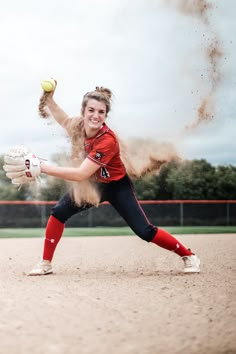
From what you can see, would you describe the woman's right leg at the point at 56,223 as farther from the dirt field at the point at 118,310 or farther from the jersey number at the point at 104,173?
the jersey number at the point at 104,173

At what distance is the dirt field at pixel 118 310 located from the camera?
289 cm

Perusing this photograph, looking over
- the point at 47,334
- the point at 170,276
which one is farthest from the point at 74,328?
the point at 170,276

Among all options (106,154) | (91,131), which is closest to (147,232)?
(106,154)

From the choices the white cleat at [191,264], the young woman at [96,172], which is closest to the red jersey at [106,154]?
the young woman at [96,172]

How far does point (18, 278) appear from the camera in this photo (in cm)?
531

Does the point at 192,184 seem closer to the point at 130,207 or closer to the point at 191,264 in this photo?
the point at 191,264

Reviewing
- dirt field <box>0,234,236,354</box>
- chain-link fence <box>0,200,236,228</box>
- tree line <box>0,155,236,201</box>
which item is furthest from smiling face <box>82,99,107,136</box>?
tree line <box>0,155,236,201</box>

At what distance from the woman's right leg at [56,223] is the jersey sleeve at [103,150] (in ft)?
1.62

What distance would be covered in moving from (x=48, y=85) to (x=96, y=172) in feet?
2.66

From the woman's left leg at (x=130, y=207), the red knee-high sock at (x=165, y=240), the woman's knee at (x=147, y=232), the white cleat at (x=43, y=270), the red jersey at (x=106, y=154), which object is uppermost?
the red jersey at (x=106, y=154)

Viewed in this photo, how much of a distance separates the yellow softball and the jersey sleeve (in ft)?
2.10

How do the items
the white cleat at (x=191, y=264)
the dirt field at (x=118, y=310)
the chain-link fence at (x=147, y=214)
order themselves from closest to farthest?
the dirt field at (x=118, y=310)
the white cleat at (x=191, y=264)
the chain-link fence at (x=147, y=214)

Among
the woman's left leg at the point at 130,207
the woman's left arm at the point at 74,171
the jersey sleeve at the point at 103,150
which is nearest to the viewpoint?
the woman's left arm at the point at 74,171

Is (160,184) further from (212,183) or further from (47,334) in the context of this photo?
(47,334)
